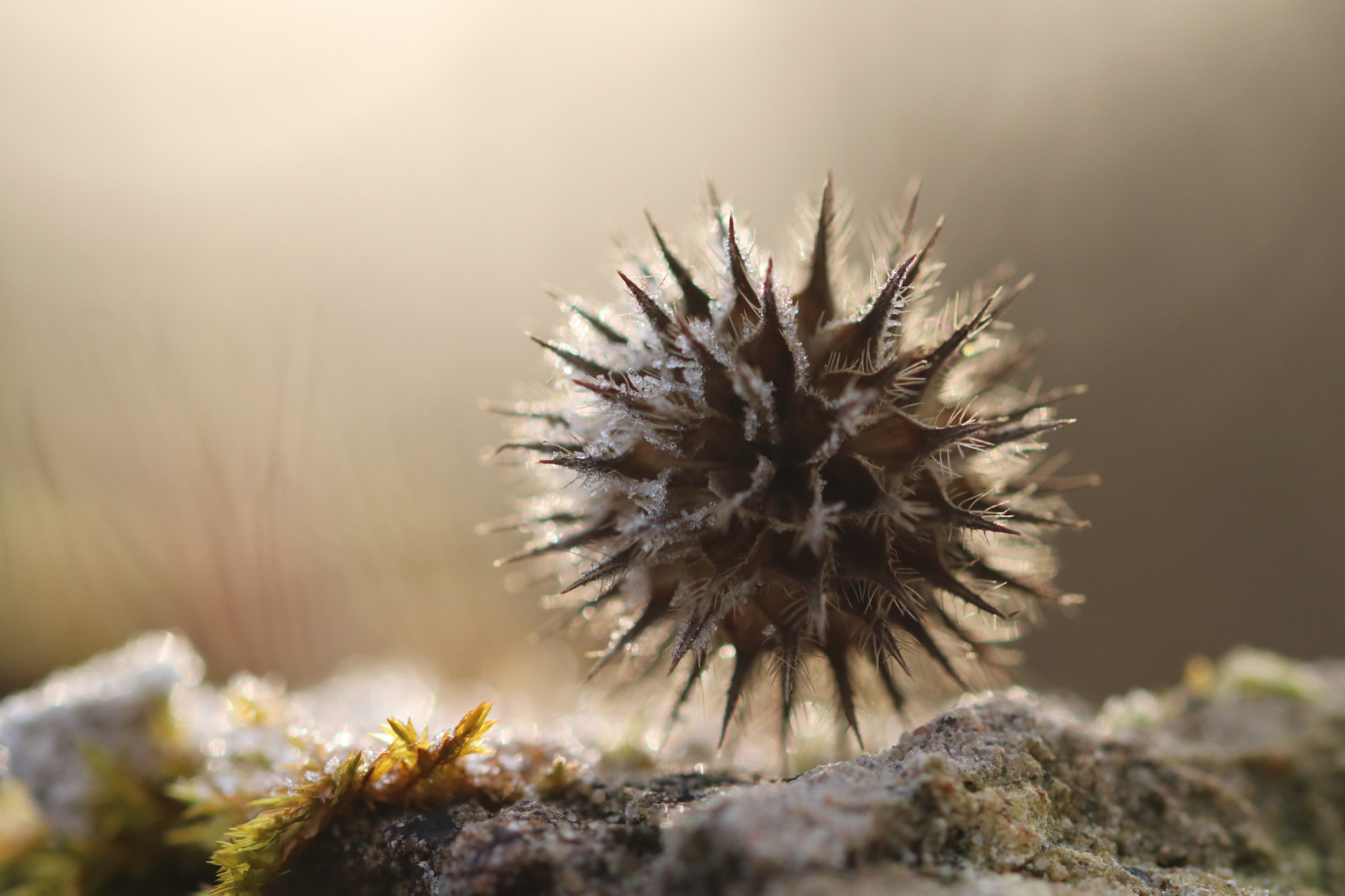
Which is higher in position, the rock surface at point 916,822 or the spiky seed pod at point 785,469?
the spiky seed pod at point 785,469

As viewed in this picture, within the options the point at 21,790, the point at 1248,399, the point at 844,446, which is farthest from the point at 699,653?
the point at 1248,399

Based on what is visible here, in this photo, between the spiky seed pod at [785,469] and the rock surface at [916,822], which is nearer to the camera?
the rock surface at [916,822]

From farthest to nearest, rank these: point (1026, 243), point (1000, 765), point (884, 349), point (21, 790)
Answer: point (1026, 243)
point (21, 790)
point (884, 349)
point (1000, 765)

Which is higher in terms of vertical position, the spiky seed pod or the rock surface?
the spiky seed pod

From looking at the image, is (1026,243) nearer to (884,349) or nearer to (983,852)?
(884,349)

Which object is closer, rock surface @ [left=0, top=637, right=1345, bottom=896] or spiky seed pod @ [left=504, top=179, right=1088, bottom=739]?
rock surface @ [left=0, top=637, right=1345, bottom=896]
